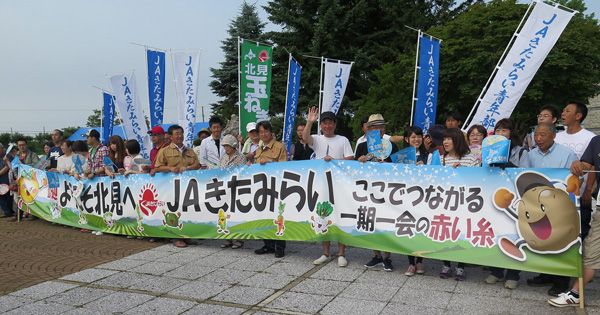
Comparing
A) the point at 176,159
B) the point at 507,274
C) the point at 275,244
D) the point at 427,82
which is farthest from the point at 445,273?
the point at 427,82

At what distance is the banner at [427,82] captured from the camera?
8711mm

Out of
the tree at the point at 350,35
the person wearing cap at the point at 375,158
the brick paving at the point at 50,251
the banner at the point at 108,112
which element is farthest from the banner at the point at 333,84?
the tree at the point at 350,35

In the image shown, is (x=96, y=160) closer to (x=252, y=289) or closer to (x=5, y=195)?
(x=5, y=195)

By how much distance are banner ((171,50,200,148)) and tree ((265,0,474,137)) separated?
16484 millimetres

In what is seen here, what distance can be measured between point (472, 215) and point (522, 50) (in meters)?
3.63

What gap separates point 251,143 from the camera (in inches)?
301

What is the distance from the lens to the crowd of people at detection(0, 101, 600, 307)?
14.5 feet

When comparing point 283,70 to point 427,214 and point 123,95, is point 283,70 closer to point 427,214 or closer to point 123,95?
point 123,95

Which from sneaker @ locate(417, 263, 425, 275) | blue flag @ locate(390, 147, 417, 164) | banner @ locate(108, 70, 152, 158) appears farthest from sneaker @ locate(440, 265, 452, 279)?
banner @ locate(108, 70, 152, 158)

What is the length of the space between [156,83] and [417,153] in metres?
7.27

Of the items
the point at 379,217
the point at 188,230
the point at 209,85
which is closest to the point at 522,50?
the point at 379,217

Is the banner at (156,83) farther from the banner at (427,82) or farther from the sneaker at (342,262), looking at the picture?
the sneaker at (342,262)

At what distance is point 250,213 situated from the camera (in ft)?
19.7

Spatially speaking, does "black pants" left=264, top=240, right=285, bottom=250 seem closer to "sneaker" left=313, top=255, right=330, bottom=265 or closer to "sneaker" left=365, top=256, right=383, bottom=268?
"sneaker" left=313, top=255, right=330, bottom=265
